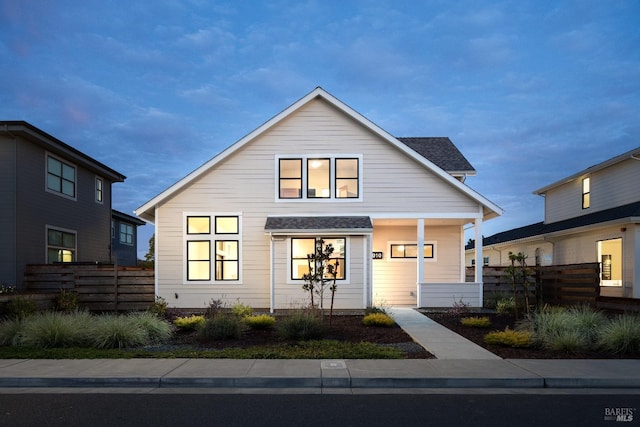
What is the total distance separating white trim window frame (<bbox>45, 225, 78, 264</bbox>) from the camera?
1959 cm

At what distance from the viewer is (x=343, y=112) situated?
17.0 meters

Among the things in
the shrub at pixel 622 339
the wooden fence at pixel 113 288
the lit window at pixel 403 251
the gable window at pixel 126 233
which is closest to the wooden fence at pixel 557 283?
the lit window at pixel 403 251

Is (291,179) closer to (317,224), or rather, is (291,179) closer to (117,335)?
(317,224)

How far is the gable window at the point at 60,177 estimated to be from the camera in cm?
1978

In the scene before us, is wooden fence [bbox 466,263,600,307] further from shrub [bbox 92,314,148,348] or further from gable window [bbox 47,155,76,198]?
gable window [bbox 47,155,76,198]

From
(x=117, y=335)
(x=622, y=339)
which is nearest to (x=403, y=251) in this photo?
(x=622, y=339)

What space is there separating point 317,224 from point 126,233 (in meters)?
23.3

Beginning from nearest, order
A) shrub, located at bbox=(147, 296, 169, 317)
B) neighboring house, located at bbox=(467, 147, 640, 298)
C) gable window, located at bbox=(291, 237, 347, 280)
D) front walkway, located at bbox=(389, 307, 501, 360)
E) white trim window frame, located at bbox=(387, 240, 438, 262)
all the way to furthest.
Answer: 1. front walkway, located at bbox=(389, 307, 501, 360)
2. shrub, located at bbox=(147, 296, 169, 317)
3. gable window, located at bbox=(291, 237, 347, 280)
4. neighboring house, located at bbox=(467, 147, 640, 298)
5. white trim window frame, located at bbox=(387, 240, 438, 262)

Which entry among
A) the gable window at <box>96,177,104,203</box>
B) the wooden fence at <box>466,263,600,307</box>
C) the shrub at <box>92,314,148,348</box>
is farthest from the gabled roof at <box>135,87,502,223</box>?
the gable window at <box>96,177,104,203</box>

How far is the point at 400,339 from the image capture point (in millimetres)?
11344

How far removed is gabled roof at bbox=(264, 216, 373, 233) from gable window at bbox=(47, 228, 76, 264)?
10.3 m
